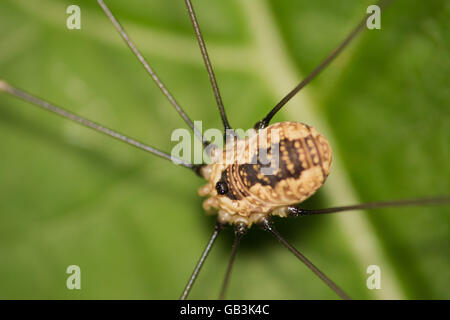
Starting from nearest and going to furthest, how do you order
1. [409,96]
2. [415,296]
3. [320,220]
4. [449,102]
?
[449,102] < [409,96] < [415,296] < [320,220]

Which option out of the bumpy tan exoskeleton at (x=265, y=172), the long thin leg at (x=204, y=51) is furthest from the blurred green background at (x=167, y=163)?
the long thin leg at (x=204, y=51)

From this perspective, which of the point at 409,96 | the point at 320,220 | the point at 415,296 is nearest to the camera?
the point at 409,96

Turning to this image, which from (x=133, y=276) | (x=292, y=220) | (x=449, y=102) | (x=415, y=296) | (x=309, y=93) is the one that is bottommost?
(x=415, y=296)

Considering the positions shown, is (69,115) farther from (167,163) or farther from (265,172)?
(265,172)

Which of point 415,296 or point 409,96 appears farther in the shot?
point 415,296

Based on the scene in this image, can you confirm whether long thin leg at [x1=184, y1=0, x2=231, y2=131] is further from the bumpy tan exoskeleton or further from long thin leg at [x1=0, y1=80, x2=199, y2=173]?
long thin leg at [x1=0, y1=80, x2=199, y2=173]

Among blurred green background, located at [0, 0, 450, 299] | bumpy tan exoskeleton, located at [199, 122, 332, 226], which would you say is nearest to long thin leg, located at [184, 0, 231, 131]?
bumpy tan exoskeleton, located at [199, 122, 332, 226]

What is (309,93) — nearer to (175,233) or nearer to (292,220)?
(292,220)

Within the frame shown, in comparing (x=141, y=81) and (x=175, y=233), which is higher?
(x=141, y=81)
